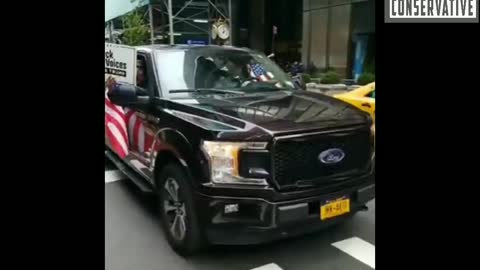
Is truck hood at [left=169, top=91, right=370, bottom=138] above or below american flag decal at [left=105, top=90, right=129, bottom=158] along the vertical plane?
above

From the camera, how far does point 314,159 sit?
259cm

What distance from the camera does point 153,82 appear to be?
132 inches

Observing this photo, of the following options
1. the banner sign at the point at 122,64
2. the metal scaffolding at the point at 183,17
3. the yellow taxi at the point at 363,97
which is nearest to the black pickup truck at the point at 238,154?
the banner sign at the point at 122,64

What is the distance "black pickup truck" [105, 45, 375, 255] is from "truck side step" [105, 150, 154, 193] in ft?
0.16

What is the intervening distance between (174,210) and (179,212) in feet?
0.28

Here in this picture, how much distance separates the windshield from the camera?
336 centimetres

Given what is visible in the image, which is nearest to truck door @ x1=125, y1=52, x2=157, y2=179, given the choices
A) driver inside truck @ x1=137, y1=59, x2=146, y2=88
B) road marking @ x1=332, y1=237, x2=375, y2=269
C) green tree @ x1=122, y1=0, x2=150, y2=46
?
driver inside truck @ x1=137, y1=59, x2=146, y2=88

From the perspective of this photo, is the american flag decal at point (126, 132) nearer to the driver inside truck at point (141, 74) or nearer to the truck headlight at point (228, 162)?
the driver inside truck at point (141, 74)

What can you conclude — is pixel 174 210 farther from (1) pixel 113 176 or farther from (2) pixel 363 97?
(2) pixel 363 97

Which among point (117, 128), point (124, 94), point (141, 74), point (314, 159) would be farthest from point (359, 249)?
point (117, 128)

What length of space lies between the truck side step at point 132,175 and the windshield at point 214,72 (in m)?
0.78

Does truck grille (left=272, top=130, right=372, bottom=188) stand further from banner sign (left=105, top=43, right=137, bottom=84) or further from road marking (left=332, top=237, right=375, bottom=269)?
banner sign (left=105, top=43, right=137, bottom=84)
